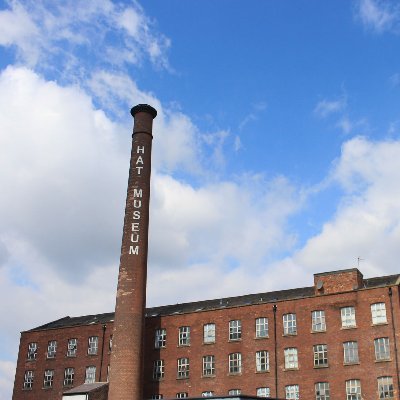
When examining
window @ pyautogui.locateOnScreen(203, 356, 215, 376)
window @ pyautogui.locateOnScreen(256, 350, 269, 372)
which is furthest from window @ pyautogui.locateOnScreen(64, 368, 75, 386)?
window @ pyautogui.locateOnScreen(256, 350, 269, 372)

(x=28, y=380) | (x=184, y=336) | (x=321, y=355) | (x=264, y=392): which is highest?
(x=184, y=336)

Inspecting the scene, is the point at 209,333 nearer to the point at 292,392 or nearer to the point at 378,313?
the point at 292,392

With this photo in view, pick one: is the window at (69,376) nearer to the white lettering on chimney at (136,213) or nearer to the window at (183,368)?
the window at (183,368)

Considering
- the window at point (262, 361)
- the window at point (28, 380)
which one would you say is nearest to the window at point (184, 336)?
the window at point (262, 361)

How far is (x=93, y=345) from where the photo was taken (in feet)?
146

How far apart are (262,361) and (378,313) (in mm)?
7963

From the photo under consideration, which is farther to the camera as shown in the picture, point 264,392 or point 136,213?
point 136,213

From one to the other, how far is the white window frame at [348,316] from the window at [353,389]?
128 inches

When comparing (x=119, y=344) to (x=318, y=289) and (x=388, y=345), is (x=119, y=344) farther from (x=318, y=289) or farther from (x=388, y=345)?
(x=388, y=345)

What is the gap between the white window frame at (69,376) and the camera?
4412cm

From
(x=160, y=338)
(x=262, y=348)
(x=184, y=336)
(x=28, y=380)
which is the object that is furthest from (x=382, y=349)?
(x=28, y=380)

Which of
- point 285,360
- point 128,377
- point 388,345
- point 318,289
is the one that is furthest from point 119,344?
point 388,345

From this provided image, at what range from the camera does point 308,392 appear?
35281 mm

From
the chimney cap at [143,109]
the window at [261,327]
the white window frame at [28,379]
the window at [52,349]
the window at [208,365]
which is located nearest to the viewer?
the window at [261,327]
